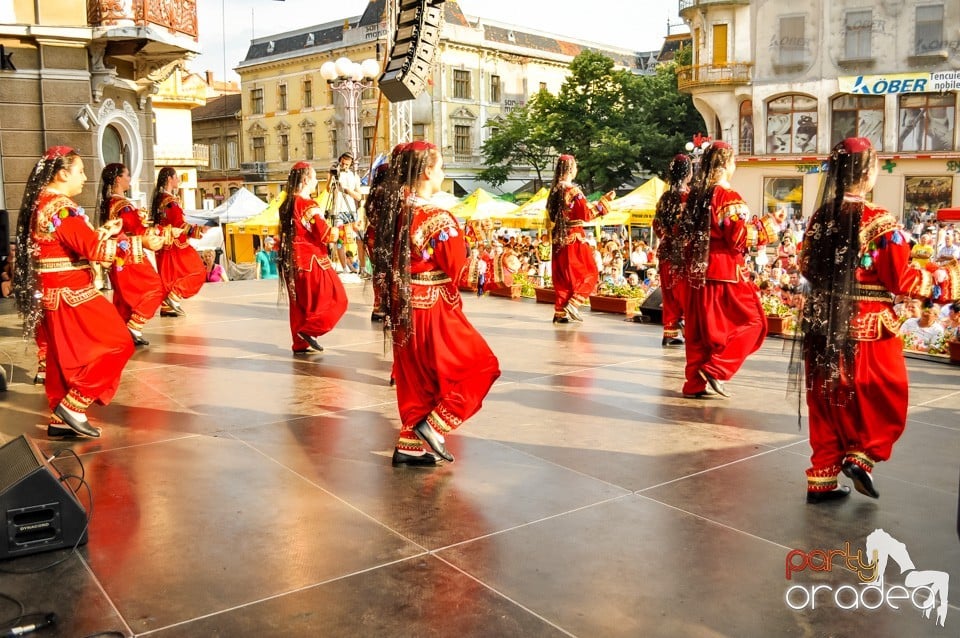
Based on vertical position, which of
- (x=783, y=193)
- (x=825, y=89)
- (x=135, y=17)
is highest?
(x=825, y=89)

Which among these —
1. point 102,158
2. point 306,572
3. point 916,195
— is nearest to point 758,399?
point 306,572

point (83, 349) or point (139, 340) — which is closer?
point (83, 349)

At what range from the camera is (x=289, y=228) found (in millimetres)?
8109

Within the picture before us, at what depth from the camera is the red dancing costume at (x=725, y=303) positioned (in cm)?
639

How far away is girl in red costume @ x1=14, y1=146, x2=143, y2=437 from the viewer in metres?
5.38

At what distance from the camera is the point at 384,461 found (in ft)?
16.5

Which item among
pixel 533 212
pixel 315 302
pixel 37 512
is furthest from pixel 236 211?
pixel 37 512

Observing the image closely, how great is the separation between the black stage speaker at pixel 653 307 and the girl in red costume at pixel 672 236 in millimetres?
1288

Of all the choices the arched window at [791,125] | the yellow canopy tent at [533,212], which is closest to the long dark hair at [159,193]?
the yellow canopy tent at [533,212]

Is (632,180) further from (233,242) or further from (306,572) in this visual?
(306,572)

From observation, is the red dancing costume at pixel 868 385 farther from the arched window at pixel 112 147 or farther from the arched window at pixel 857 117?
the arched window at pixel 857 117

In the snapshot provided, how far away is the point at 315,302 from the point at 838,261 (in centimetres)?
500

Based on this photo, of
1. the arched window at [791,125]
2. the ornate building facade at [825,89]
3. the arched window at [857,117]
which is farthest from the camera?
the arched window at [791,125]

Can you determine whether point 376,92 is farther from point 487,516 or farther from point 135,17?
point 487,516
